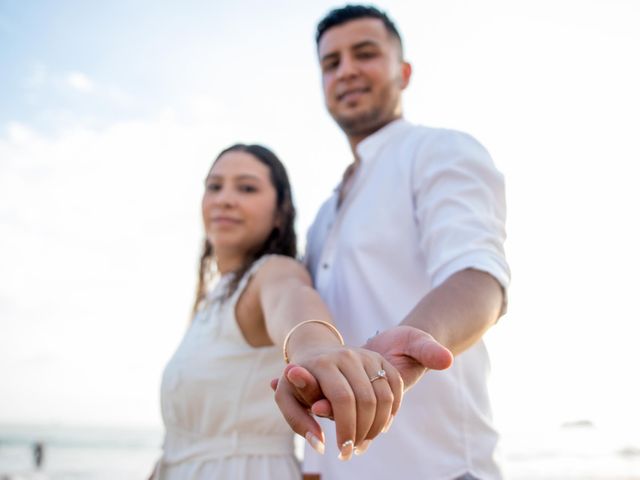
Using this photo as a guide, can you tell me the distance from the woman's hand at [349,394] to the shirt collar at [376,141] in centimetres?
176

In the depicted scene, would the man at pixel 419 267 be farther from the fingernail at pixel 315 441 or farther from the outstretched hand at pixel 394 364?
the fingernail at pixel 315 441

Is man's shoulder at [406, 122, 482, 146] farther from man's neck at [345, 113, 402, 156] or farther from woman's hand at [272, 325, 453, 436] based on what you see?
woman's hand at [272, 325, 453, 436]

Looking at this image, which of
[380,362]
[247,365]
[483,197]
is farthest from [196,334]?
[380,362]

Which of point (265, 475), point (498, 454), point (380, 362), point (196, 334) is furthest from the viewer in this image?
point (196, 334)

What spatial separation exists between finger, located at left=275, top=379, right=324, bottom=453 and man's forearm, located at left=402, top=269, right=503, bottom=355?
0.43 meters

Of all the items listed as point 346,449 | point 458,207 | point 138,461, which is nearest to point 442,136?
point 458,207

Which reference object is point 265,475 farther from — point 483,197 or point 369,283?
point 483,197

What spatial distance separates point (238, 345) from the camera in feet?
8.41

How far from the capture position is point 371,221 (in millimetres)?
2268

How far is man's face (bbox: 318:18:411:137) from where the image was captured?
2.81m

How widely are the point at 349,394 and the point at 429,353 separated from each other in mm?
200

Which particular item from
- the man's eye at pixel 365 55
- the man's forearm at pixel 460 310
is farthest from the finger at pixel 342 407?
the man's eye at pixel 365 55

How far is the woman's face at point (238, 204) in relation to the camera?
9.73ft

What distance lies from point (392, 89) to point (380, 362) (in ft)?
7.03
